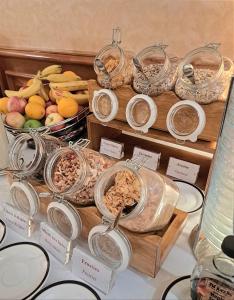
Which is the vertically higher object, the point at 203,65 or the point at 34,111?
the point at 203,65

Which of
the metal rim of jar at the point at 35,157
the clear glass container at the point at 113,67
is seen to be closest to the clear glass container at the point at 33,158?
the metal rim of jar at the point at 35,157

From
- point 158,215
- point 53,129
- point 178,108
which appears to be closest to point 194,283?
point 158,215

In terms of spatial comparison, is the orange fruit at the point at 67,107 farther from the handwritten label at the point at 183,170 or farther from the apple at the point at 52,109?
the handwritten label at the point at 183,170

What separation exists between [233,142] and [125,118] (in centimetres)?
37

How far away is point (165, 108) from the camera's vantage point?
63 cm

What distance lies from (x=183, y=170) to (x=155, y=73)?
0.88 ft

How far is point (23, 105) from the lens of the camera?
94 cm

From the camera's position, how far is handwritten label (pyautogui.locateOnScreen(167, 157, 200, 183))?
0.70m

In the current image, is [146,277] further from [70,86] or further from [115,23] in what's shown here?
[115,23]

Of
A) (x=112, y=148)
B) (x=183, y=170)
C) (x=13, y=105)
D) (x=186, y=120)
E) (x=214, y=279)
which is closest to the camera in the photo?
(x=214, y=279)

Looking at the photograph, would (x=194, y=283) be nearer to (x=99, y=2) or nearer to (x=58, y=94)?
(x=58, y=94)

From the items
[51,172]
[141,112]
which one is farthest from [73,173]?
[141,112]

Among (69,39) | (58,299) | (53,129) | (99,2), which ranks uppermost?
(99,2)

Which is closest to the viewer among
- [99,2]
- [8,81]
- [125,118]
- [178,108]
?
[178,108]
